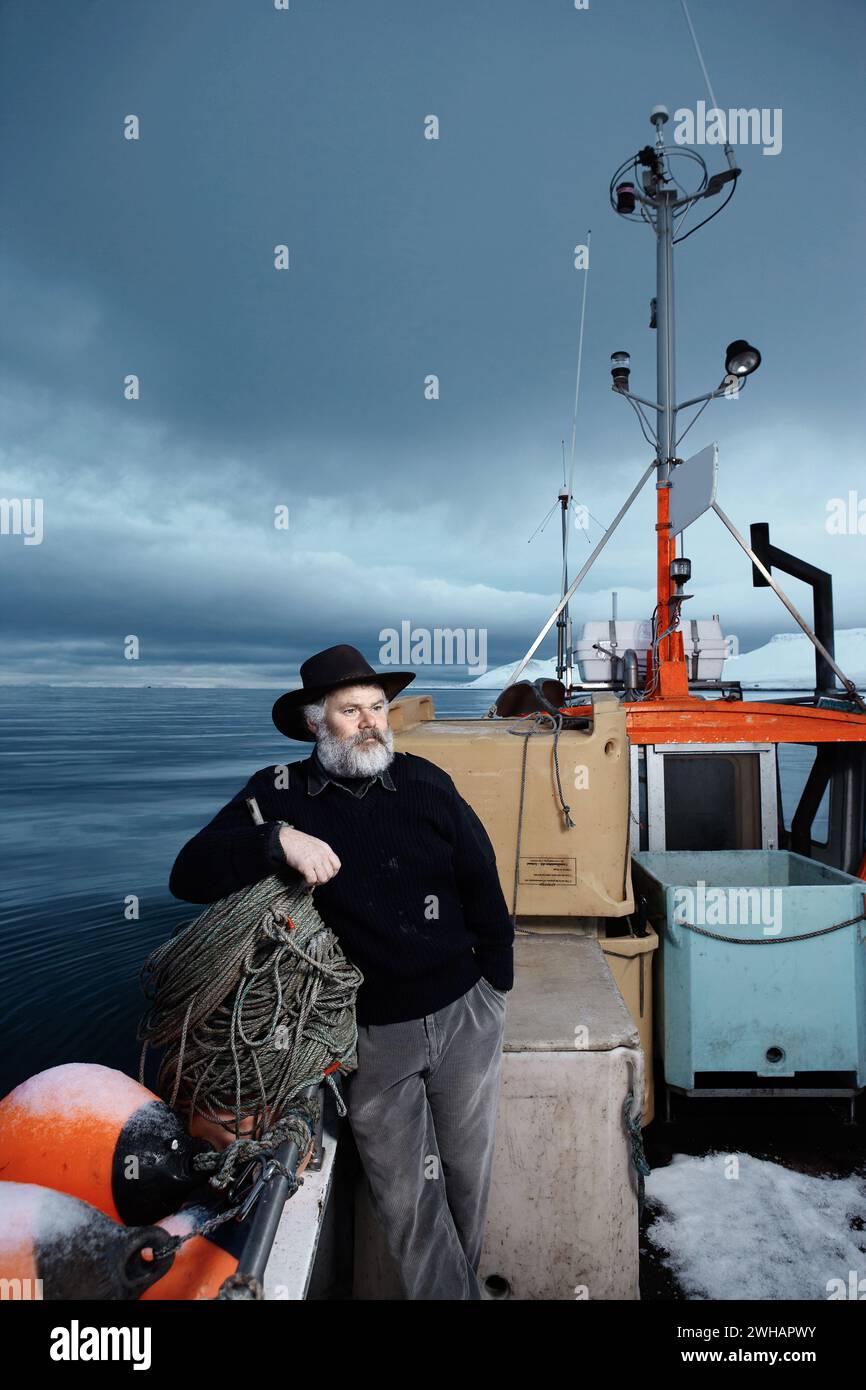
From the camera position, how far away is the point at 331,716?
2.19 meters

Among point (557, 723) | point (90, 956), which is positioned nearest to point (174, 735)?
point (90, 956)

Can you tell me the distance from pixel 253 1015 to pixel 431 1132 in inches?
26.7

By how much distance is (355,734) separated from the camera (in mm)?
2143

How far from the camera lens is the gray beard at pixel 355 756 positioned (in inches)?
83.5

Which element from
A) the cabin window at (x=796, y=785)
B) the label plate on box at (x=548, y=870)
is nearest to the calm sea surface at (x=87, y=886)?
the label plate on box at (x=548, y=870)

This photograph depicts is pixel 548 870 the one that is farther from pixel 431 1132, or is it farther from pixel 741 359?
pixel 741 359

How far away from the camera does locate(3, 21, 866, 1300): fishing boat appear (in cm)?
228

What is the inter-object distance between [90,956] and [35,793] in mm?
15823

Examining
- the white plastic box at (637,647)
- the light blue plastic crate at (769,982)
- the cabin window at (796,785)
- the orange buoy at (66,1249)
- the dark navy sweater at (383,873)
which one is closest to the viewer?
the orange buoy at (66,1249)

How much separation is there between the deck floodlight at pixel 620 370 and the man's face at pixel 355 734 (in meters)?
5.40

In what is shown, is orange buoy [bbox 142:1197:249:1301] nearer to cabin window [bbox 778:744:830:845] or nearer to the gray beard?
the gray beard

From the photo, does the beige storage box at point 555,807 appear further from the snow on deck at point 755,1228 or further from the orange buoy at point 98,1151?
the orange buoy at point 98,1151

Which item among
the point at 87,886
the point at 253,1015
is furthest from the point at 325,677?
the point at 87,886
